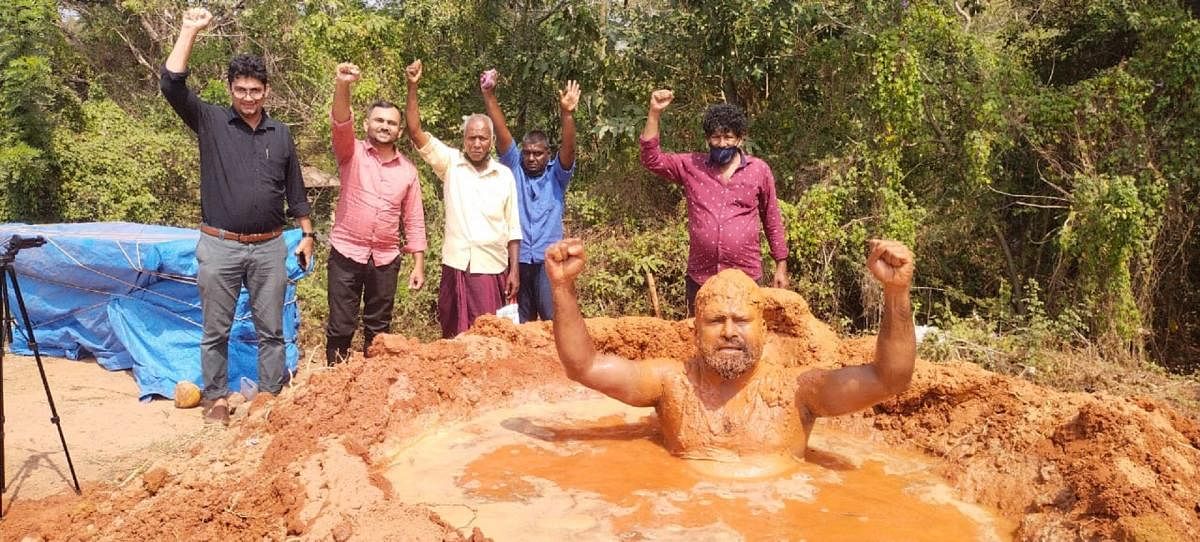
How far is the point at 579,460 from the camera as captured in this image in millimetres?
3834

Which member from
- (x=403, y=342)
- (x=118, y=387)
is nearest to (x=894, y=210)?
(x=403, y=342)

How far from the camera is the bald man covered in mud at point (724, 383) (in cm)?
357

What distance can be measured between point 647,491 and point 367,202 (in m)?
2.71

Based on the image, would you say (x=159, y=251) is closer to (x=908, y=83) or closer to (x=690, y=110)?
(x=690, y=110)

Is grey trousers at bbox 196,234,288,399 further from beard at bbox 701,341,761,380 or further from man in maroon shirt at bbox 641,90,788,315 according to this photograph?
beard at bbox 701,341,761,380

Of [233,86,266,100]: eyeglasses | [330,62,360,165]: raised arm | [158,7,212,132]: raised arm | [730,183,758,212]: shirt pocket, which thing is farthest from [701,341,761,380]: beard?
[158,7,212,132]: raised arm

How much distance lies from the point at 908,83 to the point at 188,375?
6486mm

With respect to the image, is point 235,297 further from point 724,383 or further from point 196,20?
point 724,383

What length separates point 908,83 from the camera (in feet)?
24.4

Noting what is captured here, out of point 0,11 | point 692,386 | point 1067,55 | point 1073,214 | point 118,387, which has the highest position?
point 0,11

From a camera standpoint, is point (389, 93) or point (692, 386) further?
point (389, 93)

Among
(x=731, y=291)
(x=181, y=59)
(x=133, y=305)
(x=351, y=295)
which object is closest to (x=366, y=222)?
(x=351, y=295)

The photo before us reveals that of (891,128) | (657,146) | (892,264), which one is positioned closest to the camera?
(892,264)

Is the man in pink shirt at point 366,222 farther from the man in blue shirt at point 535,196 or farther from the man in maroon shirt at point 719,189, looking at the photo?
the man in maroon shirt at point 719,189
